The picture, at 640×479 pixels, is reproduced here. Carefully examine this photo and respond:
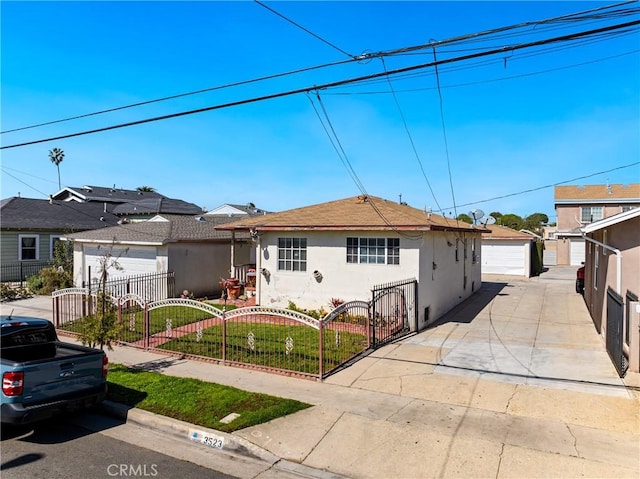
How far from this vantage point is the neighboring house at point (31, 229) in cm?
2405

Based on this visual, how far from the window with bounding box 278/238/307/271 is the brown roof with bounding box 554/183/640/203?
32969 millimetres

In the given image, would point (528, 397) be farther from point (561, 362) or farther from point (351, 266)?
point (351, 266)

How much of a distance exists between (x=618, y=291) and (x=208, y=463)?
9.37 m

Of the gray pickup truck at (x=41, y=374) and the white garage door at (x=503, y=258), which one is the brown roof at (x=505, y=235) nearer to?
the white garage door at (x=503, y=258)

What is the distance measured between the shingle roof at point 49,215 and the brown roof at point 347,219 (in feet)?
51.0

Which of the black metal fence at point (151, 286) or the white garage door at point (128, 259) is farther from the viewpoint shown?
the white garage door at point (128, 259)

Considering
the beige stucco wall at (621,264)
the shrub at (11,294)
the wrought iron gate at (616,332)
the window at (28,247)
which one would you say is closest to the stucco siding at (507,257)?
the beige stucco wall at (621,264)

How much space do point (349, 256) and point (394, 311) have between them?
262cm

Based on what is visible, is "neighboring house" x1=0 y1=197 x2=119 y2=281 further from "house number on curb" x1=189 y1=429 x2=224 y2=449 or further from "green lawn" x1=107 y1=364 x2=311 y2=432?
"house number on curb" x1=189 y1=429 x2=224 y2=449

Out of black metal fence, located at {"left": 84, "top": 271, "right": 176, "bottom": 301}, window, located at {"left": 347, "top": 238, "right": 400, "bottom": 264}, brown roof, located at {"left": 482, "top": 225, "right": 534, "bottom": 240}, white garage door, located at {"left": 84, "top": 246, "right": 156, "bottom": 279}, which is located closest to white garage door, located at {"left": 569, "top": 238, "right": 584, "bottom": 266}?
brown roof, located at {"left": 482, "top": 225, "right": 534, "bottom": 240}

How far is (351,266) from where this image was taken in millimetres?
14266

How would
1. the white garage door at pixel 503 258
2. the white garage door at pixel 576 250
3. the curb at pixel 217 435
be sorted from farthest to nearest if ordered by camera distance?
the white garage door at pixel 576 250 → the white garage door at pixel 503 258 → the curb at pixel 217 435

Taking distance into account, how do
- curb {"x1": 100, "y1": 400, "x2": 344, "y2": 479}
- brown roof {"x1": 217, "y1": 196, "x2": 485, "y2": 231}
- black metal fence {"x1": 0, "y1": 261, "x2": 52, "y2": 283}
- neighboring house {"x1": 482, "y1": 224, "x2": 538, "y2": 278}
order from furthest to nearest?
neighboring house {"x1": 482, "y1": 224, "x2": 538, "y2": 278} < black metal fence {"x1": 0, "y1": 261, "x2": 52, "y2": 283} < brown roof {"x1": 217, "y1": 196, "x2": 485, "y2": 231} < curb {"x1": 100, "y1": 400, "x2": 344, "y2": 479}
